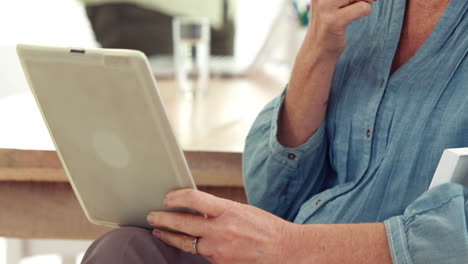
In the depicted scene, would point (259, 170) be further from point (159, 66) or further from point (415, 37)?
point (159, 66)

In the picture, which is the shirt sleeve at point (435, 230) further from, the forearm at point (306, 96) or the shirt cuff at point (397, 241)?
the forearm at point (306, 96)

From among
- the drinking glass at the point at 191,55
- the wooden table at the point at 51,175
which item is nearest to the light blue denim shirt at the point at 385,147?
the wooden table at the point at 51,175

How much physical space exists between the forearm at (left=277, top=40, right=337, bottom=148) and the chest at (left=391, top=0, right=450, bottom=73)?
0.28 feet

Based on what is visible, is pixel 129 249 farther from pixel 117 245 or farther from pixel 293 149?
pixel 293 149

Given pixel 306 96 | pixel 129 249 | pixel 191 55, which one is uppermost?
pixel 306 96

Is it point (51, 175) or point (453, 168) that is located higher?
point (453, 168)

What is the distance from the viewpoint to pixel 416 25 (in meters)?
0.77

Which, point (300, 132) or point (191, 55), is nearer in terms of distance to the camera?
point (300, 132)

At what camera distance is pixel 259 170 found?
2.83 feet

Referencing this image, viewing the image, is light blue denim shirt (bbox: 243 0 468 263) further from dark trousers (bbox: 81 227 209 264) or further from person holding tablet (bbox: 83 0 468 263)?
dark trousers (bbox: 81 227 209 264)

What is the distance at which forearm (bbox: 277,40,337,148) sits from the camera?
80 centimetres

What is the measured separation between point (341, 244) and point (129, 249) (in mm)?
240

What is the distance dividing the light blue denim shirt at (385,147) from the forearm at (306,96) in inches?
0.7

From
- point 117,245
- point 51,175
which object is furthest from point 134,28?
point 117,245
